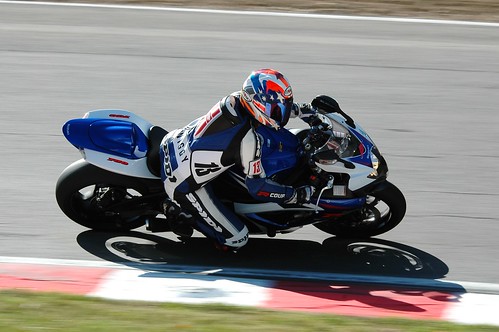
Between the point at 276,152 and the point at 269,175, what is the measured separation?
0.58 feet

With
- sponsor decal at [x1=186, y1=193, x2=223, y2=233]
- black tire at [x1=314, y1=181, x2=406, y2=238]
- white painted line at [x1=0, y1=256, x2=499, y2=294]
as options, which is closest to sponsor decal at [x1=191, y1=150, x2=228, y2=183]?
sponsor decal at [x1=186, y1=193, x2=223, y2=233]

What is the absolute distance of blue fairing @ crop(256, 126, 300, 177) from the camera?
6.99 meters

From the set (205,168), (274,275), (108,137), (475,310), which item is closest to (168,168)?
(205,168)

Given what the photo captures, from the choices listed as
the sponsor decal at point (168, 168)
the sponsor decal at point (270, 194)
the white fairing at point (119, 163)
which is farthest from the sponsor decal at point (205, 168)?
the white fairing at point (119, 163)

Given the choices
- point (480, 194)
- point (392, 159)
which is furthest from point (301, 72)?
point (480, 194)

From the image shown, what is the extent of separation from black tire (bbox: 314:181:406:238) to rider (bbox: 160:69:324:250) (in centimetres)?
57

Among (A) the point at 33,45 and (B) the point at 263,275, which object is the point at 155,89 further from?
(B) the point at 263,275

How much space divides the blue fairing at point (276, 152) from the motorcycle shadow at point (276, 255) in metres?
0.71

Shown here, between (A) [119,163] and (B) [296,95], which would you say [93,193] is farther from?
(B) [296,95]

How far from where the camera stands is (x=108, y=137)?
728 cm

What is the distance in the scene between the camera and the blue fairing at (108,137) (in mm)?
7215

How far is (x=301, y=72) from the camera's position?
38.6 feet

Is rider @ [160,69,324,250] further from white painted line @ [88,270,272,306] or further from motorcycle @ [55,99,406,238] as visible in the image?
white painted line @ [88,270,272,306]

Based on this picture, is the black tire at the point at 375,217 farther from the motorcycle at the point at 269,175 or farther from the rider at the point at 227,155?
the rider at the point at 227,155
